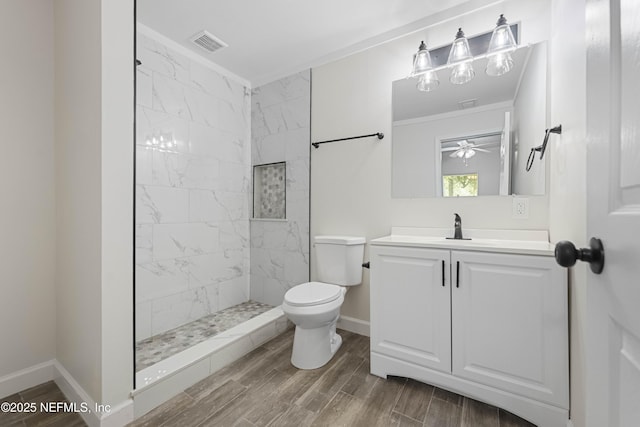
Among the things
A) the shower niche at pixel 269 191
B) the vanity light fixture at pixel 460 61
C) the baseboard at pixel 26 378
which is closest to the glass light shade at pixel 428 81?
the vanity light fixture at pixel 460 61

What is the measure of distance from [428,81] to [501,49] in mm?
455

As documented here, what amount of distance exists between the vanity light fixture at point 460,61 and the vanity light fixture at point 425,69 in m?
0.12

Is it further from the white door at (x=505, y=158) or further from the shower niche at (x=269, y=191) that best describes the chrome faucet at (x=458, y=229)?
the shower niche at (x=269, y=191)

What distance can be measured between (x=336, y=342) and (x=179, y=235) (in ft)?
5.29

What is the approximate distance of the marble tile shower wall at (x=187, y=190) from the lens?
219 cm

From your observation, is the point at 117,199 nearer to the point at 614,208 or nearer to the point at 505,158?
the point at 614,208

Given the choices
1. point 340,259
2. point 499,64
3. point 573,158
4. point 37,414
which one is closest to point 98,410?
point 37,414

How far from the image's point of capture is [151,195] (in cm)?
222

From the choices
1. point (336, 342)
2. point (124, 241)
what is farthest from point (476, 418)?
point (124, 241)

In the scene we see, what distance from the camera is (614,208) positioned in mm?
479

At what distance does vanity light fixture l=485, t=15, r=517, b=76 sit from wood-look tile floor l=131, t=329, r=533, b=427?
2027 millimetres

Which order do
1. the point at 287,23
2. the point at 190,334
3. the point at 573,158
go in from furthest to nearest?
the point at 190,334 → the point at 287,23 → the point at 573,158

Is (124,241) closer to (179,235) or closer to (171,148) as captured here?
(179,235)

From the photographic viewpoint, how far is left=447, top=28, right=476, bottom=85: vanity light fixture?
1828mm
